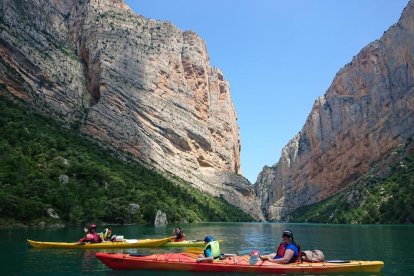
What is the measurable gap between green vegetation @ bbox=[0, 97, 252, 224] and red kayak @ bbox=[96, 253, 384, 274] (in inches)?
1362

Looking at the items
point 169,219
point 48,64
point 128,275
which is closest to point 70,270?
point 128,275

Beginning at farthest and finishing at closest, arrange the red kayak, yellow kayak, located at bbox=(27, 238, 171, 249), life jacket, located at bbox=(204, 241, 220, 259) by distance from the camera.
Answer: yellow kayak, located at bbox=(27, 238, 171, 249) → life jacket, located at bbox=(204, 241, 220, 259) → the red kayak

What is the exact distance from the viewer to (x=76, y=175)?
242 ft

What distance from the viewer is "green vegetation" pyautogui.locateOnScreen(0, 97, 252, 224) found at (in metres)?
57.5

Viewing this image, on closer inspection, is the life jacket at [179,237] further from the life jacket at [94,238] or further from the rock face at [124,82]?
the rock face at [124,82]

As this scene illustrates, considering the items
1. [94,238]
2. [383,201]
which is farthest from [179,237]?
[383,201]

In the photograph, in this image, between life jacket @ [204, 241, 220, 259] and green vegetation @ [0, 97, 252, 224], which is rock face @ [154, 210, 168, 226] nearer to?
green vegetation @ [0, 97, 252, 224]

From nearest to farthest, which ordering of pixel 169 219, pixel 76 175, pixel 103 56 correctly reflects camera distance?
pixel 76 175 < pixel 169 219 < pixel 103 56

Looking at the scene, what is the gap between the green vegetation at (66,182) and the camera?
57472 millimetres

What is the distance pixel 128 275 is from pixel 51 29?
136 metres

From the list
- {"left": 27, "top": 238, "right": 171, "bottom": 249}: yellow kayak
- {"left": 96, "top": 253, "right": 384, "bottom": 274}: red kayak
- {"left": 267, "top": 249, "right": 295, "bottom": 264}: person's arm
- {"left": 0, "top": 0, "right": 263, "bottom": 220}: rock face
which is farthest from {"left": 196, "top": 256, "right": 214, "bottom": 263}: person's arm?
{"left": 0, "top": 0, "right": 263, "bottom": 220}: rock face

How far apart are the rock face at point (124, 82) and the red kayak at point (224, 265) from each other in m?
83.9

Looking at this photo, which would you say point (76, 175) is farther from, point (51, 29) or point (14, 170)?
point (51, 29)

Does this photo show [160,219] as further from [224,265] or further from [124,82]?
[124,82]
